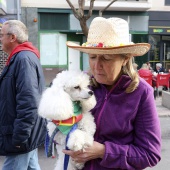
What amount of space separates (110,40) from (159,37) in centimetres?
1654

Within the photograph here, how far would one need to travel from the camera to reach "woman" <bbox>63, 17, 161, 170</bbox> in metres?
1.61

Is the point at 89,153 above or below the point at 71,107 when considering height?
below

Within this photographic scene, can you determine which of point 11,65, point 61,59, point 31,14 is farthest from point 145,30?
point 11,65

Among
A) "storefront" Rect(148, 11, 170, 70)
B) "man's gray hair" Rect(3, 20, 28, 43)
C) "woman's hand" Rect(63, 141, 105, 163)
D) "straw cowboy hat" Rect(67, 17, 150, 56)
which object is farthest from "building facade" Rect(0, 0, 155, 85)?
"woman's hand" Rect(63, 141, 105, 163)

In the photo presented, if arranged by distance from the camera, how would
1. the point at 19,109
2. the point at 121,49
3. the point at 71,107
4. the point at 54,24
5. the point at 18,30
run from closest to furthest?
1. the point at 121,49
2. the point at 71,107
3. the point at 19,109
4. the point at 18,30
5. the point at 54,24

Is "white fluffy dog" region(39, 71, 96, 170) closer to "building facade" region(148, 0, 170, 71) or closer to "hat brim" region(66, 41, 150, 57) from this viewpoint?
"hat brim" region(66, 41, 150, 57)

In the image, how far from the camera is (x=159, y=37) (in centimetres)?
1736

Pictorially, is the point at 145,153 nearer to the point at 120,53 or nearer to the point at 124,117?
the point at 124,117

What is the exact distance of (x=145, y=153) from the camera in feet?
5.29

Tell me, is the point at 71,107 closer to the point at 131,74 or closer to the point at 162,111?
the point at 131,74

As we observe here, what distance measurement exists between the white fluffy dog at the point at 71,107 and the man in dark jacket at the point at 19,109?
730mm

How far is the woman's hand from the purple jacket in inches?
1.3

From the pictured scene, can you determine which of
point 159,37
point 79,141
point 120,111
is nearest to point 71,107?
point 79,141

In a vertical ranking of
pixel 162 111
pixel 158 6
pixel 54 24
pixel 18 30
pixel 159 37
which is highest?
pixel 158 6
